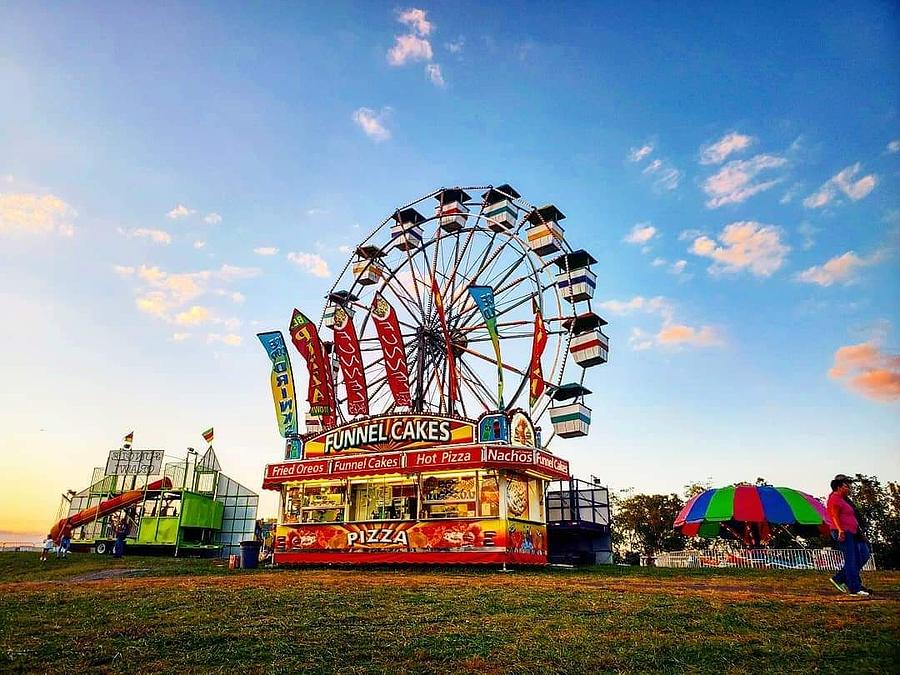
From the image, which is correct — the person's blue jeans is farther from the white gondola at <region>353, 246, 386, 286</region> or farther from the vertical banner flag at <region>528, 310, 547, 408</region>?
the white gondola at <region>353, 246, 386, 286</region>

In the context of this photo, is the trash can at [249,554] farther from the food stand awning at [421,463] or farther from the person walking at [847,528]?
the person walking at [847,528]

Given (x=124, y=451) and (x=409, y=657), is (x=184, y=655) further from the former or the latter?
(x=124, y=451)

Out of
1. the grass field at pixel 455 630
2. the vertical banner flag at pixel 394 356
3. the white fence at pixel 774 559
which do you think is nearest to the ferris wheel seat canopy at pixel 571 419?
the vertical banner flag at pixel 394 356

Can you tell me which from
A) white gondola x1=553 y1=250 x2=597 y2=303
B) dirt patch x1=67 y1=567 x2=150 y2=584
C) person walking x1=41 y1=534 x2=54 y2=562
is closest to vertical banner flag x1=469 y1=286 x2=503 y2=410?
white gondola x1=553 y1=250 x2=597 y2=303

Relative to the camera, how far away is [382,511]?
22562 mm

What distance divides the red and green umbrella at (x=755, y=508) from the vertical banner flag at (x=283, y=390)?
14911 mm

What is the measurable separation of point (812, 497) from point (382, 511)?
14.4 metres

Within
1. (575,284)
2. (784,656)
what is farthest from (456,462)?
(784,656)

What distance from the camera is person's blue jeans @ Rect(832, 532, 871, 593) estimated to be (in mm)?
9336

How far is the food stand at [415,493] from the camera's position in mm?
20078

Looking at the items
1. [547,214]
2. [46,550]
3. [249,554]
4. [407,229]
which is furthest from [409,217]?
[46,550]

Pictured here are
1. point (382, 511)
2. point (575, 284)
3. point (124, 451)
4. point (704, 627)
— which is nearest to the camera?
point (704, 627)

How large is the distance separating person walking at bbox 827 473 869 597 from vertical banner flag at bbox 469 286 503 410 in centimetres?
1346

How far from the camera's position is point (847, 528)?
9.29 meters
